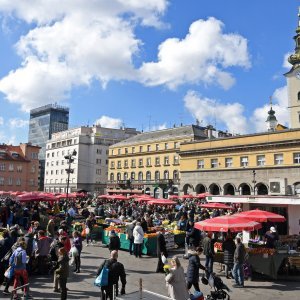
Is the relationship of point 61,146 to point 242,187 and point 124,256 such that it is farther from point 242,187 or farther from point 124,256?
A: point 124,256

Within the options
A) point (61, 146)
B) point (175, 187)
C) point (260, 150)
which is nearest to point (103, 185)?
point (61, 146)

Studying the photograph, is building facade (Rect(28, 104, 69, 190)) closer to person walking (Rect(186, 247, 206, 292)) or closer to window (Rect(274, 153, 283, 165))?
window (Rect(274, 153, 283, 165))

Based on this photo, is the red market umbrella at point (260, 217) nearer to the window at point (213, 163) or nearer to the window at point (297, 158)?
the window at point (297, 158)

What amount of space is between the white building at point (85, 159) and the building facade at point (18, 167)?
15.1m

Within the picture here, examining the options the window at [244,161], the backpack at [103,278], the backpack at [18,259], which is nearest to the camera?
the backpack at [103,278]

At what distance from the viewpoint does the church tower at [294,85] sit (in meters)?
63.6

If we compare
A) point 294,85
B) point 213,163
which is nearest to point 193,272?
point 213,163

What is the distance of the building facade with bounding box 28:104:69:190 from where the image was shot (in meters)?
165

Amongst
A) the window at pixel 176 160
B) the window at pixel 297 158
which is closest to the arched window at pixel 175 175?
the window at pixel 176 160

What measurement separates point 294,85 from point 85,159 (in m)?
55.2

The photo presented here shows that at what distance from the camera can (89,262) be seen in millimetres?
16219

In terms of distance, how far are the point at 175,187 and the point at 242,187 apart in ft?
65.2

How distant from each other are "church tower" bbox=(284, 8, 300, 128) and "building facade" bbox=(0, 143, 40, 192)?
53958 millimetres

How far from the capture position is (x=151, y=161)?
7519 centimetres
